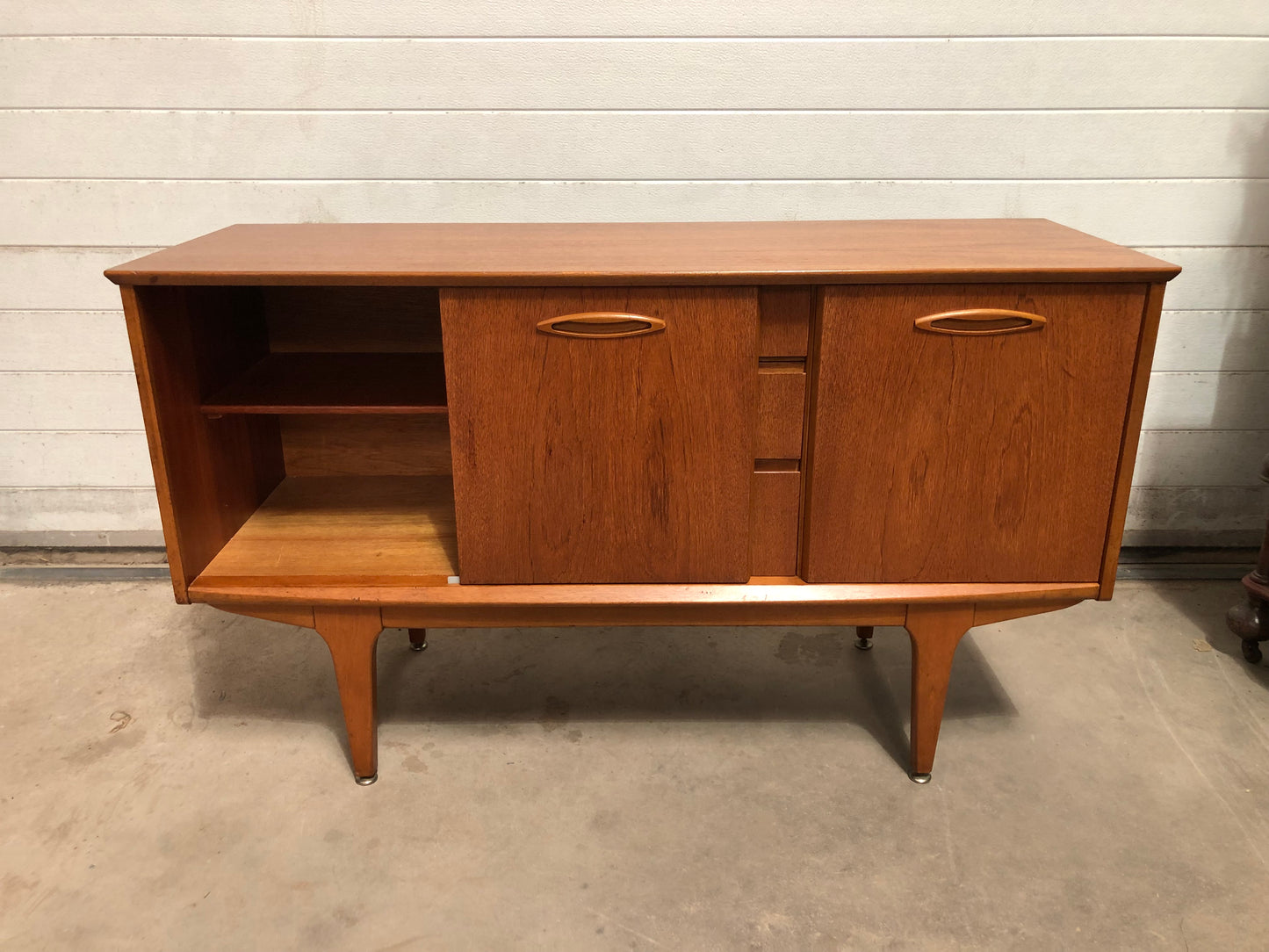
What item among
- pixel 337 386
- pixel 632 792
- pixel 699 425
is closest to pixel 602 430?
pixel 699 425

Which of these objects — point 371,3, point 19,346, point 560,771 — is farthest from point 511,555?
point 19,346

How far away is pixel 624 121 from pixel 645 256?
773mm

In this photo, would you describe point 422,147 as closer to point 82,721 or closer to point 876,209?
point 876,209

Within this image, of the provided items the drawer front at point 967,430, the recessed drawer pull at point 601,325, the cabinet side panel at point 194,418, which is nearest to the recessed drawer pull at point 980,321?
the drawer front at point 967,430

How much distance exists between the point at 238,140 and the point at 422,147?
0.43 meters

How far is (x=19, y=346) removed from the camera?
2.48m

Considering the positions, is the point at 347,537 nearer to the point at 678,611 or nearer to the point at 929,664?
the point at 678,611

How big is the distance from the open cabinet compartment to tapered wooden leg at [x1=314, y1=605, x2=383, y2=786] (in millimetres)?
69

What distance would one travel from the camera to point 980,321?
5.05 ft

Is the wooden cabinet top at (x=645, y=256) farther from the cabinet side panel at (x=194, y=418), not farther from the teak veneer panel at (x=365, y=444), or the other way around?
the teak veneer panel at (x=365, y=444)

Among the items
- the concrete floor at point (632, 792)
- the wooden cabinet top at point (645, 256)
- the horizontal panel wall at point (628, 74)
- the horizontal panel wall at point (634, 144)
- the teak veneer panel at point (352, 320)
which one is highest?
the horizontal panel wall at point (628, 74)

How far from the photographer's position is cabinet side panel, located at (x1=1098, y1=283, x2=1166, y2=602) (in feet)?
5.03

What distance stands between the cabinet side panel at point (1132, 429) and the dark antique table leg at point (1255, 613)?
0.72 m

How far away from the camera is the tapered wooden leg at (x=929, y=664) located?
68.4 inches
